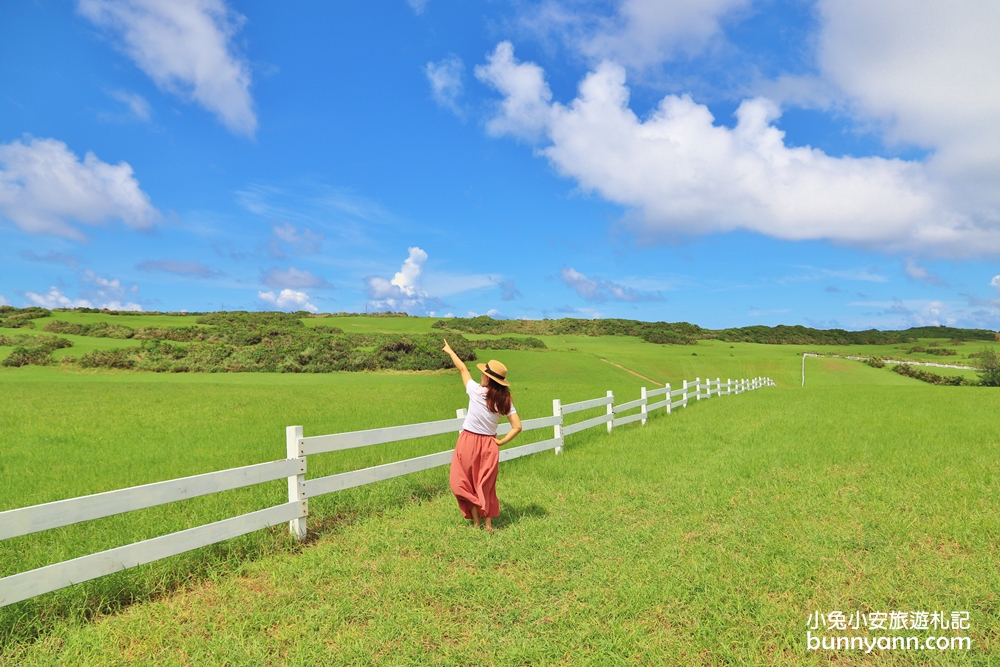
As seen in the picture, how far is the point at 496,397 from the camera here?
629 cm

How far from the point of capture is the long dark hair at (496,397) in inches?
247

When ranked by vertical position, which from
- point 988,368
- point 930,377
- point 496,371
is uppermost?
point 496,371

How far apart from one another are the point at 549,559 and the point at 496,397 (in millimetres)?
1779

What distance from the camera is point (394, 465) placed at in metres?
7.34

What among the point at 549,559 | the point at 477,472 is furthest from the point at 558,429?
the point at 549,559

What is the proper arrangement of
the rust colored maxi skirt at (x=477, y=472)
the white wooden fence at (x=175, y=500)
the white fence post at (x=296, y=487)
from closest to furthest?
the white wooden fence at (x=175, y=500), the white fence post at (x=296, y=487), the rust colored maxi skirt at (x=477, y=472)

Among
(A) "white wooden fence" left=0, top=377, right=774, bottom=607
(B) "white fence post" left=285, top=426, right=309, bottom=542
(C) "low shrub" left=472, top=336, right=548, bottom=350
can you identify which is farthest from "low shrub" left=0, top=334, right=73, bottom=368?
(B) "white fence post" left=285, top=426, right=309, bottom=542

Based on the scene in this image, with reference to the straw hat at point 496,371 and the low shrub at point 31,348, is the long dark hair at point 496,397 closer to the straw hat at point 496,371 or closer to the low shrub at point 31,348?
the straw hat at point 496,371

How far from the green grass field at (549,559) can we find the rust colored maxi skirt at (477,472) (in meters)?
0.38

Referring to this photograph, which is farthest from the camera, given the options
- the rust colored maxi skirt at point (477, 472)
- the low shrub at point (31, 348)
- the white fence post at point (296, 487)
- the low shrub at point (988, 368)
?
the low shrub at point (988, 368)

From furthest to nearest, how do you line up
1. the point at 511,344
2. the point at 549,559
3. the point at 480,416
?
the point at 511,344 → the point at 480,416 → the point at 549,559

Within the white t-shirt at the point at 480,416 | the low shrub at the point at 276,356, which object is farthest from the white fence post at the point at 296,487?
the low shrub at the point at 276,356

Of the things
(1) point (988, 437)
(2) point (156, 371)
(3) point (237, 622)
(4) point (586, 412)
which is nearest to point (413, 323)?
(2) point (156, 371)

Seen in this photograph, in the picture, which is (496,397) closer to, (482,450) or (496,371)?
(496,371)
